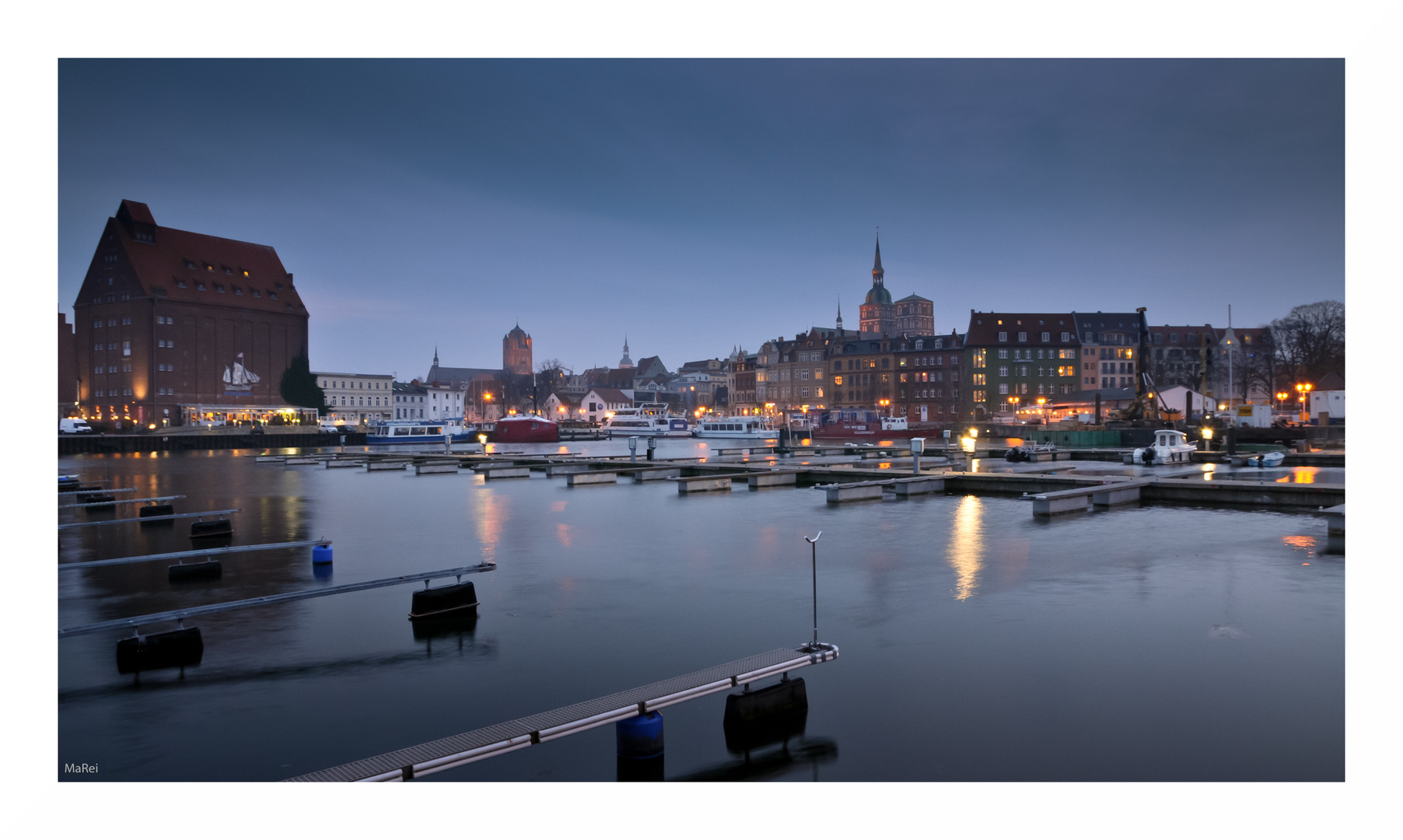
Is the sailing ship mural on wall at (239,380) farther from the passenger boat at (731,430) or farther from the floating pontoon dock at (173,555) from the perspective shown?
the floating pontoon dock at (173,555)

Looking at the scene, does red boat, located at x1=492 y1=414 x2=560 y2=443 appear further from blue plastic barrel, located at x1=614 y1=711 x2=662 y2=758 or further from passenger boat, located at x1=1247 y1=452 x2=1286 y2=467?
blue plastic barrel, located at x1=614 y1=711 x2=662 y2=758

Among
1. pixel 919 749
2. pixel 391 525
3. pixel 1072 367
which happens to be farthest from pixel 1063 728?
pixel 1072 367

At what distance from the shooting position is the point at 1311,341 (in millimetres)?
93000

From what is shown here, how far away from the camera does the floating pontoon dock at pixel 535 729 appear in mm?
6473

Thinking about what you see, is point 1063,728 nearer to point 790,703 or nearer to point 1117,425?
point 790,703

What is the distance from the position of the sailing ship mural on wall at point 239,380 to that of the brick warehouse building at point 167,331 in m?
0.10

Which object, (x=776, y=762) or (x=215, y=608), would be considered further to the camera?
(x=215, y=608)

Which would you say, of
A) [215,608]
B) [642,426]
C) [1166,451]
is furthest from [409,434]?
[215,608]

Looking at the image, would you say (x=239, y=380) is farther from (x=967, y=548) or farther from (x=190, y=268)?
(x=967, y=548)

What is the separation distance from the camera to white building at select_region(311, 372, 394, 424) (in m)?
149

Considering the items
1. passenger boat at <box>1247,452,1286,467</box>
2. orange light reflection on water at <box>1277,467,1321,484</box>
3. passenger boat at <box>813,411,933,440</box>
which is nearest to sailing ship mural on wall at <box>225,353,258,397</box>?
passenger boat at <box>813,411,933,440</box>

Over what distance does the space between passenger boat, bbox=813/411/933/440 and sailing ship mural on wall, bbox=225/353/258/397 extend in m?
72.2

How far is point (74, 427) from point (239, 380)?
23351mm

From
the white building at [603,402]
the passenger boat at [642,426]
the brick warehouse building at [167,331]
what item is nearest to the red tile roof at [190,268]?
the brick warehouse building at [167,331]
